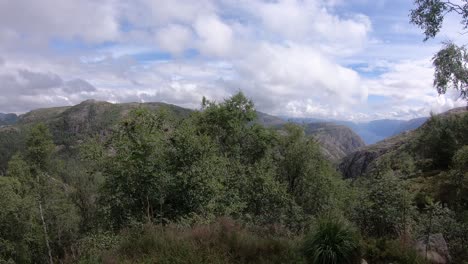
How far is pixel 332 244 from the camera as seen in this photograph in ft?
27.8

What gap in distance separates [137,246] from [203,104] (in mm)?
22717

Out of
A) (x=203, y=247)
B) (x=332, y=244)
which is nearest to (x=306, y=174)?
(x=332, y=244)

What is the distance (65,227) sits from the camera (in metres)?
42.8

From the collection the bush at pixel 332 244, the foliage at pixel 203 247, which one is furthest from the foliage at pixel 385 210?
the foliage at pixel 203 247

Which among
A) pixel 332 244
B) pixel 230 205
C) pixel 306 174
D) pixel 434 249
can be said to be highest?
pixel 332 244

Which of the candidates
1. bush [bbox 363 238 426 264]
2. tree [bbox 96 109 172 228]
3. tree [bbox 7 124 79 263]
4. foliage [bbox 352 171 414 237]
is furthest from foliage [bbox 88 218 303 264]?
tree [bbox 7 124 79 263]

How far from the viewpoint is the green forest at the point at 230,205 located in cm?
880

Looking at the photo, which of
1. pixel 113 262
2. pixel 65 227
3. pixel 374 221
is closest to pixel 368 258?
pixel 374 221

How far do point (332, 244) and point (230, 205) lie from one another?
10.5m

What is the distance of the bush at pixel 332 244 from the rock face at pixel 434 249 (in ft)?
6.04

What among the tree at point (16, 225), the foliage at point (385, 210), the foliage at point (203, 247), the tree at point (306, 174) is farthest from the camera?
the tree at point (16, 225)

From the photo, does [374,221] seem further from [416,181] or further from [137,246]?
[416,181]

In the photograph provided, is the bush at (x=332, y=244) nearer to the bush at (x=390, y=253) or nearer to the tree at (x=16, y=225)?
the bush at (x=390, y=253)

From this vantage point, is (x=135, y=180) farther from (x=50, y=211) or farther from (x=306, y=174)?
(x=50, y=211)
